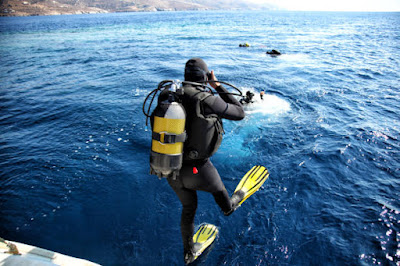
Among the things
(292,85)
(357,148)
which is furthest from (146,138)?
(292,85)

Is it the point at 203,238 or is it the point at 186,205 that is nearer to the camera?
the point at 186,205

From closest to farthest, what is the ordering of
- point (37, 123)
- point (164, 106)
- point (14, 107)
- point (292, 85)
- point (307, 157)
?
point (164, 106) → point (307, 157) → point (37, 123) → point (14, 107) → point (292, 85)

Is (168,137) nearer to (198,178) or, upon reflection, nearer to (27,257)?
(198,178)

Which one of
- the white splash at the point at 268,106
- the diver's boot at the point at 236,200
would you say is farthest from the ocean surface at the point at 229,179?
the diver's boot at the point at 236,200

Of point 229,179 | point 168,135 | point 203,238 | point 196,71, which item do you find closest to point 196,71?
point 196,71

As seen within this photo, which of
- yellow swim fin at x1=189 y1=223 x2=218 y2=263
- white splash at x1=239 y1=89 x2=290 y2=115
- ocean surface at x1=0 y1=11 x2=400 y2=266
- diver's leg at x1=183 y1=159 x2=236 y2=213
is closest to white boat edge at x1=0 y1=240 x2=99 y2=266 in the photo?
ocean surface at x1=0 y1=11 x2=400 y2=266

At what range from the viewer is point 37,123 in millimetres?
9000

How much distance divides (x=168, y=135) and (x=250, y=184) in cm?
288

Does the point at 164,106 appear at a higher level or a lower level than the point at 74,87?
higher

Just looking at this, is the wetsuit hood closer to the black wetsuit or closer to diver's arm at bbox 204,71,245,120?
diver's arm at bbox 204,71,245,120

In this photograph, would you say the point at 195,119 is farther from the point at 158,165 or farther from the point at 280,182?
the point at 280,182

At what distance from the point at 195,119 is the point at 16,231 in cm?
440

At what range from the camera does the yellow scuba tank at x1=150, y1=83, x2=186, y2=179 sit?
2.42m

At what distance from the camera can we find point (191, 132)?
2666 millimetres
